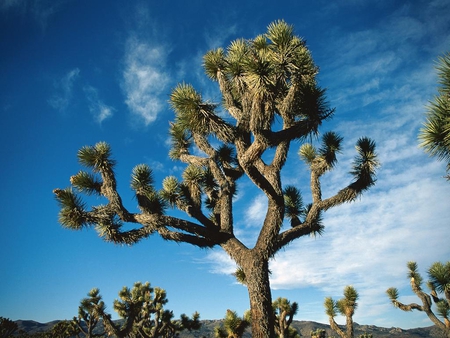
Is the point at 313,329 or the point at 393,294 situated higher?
the point at 393,294

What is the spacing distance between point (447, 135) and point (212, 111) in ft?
14.2

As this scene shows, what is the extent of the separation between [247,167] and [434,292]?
11133 mm

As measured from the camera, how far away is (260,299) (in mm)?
6109

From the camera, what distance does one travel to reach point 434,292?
12.3 m

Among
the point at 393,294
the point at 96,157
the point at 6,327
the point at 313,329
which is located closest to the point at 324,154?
the point at 96,157

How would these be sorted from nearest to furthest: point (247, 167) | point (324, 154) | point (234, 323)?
point (247, 167), point (324, 154), point (234, 323)

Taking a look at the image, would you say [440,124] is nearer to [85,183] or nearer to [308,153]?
[308,153]

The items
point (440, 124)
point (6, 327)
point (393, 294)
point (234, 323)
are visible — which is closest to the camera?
point (440, 124)

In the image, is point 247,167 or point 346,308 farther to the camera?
point 346,308

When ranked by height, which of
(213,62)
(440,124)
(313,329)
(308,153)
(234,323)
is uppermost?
(213,62)

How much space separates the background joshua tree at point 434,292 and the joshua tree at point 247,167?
6.90 metres

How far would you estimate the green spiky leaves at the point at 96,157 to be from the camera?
747 centimetres

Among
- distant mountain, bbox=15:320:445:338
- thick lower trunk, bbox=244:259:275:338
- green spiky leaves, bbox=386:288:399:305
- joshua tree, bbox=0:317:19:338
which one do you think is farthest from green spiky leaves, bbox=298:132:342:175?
distant mountain, bbox=15:320:445:338

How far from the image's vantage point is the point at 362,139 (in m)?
8.35
